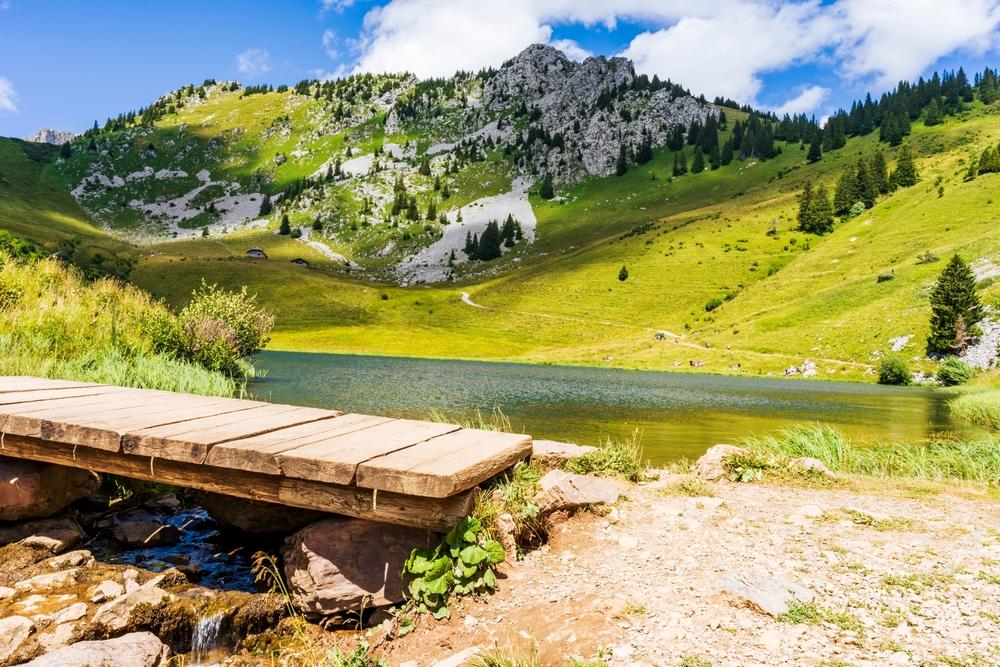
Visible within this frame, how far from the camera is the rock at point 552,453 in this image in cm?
922

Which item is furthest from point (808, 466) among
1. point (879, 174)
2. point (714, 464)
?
point (879, 174)

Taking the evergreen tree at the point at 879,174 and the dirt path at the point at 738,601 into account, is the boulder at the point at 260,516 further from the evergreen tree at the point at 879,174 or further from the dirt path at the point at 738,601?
the evergreen tree at the point at 879,174

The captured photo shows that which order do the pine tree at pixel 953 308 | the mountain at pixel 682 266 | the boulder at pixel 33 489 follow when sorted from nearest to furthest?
1. the boulder at pixel 33 489
2. the pine tree at pixel 953 308
3. the mountain at pixel 682 266

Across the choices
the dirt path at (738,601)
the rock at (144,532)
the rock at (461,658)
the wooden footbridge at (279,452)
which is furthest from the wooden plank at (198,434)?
the rock at (461,658)

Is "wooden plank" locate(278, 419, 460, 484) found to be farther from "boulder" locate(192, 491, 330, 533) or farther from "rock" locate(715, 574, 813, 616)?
"rock" locate(715, 574, 813, 616)

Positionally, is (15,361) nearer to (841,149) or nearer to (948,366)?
(948,366)

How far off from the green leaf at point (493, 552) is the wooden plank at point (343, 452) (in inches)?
63.9

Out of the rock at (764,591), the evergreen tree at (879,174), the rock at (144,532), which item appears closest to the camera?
the rock at (764,591)

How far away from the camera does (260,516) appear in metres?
7.90

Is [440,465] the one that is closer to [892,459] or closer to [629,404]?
[892,459]

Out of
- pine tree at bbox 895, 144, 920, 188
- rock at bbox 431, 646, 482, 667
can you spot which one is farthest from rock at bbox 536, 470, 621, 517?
pine tree at bbox 895, 144, 920, 188

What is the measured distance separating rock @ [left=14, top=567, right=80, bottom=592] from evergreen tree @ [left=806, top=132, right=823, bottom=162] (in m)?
209

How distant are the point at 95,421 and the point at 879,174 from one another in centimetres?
16129

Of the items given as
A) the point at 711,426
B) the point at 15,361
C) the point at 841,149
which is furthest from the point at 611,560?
the point at 841,149
